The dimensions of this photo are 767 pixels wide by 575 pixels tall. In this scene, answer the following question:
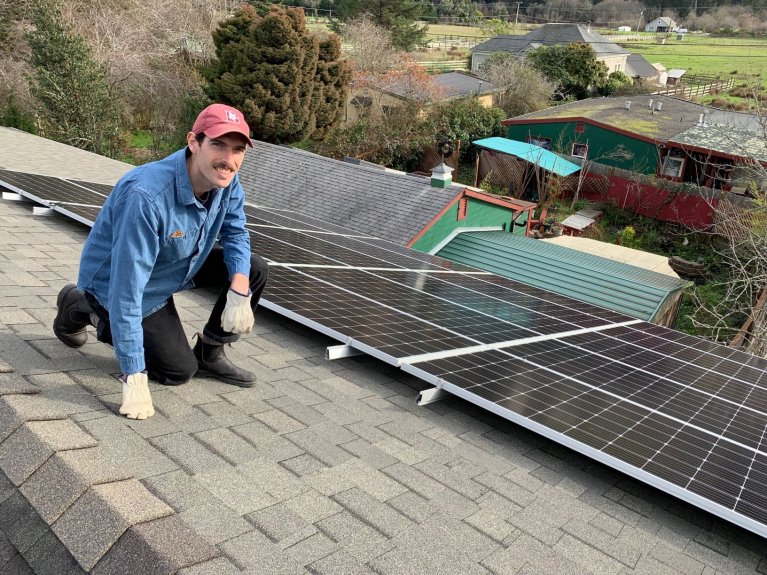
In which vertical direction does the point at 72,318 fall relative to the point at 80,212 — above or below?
above

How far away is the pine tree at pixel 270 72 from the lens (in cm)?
3067

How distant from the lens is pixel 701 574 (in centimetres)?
325

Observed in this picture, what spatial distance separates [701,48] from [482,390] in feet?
367

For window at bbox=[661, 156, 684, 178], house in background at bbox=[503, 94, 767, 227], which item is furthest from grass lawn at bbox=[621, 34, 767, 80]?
window at bbox=[661, 156, 684, 178]

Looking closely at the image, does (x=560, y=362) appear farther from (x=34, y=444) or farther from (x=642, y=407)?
(x=34, y=444)

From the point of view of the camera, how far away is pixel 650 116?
39.5m

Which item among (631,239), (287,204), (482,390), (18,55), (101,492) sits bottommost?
(631,239)

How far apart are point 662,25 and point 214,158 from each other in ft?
460

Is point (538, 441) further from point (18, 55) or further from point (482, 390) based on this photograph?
point (18, 55)

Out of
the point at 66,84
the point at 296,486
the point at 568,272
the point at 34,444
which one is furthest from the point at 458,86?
the point at 34,444

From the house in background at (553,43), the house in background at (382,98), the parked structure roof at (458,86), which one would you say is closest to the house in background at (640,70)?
the house in background at (553,43)

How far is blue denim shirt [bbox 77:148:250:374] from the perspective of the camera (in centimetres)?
325

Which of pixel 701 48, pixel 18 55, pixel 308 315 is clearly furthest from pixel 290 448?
pixel 701 48

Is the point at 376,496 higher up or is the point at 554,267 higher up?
the point at 376,496
